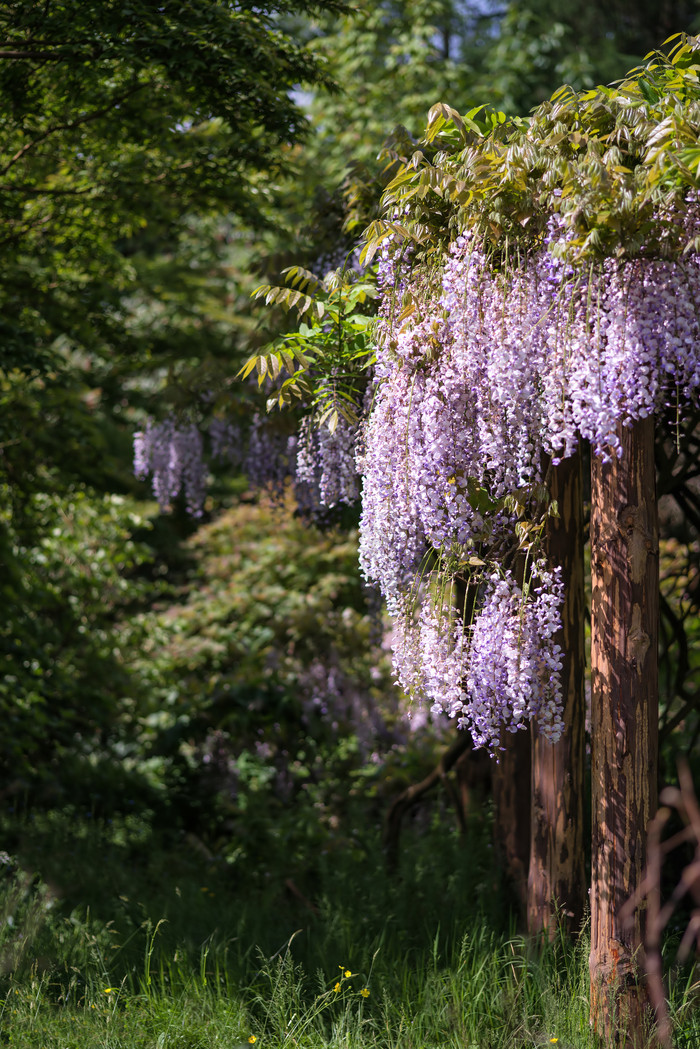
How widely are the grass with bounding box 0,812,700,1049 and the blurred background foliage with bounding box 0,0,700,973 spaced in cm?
68

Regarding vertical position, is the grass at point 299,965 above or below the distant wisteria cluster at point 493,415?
below

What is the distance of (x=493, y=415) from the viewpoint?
2.94 meters

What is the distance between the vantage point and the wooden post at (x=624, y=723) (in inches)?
120

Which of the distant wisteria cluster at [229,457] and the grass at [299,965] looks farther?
the distant wisteria cluster at [229,457]

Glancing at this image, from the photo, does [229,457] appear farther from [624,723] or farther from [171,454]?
→ [624,723]

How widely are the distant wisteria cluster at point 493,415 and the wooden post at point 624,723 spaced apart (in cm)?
19

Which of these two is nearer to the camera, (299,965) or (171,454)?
(299,965)

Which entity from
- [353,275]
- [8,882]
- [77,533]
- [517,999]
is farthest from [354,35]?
[517,999]

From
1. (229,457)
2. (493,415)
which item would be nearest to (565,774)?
(493,415)

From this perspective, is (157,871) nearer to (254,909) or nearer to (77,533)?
(254,909)

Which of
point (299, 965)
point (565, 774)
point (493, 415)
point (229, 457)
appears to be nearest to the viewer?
point (493, 415)

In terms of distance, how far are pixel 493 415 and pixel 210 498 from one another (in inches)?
159

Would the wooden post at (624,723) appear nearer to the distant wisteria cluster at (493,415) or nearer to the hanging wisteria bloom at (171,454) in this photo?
the distant wisteria cluster at (493,415)

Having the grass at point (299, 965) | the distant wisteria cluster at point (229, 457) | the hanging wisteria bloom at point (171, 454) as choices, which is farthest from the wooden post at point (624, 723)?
the hanging wisteria bloom at point (171, 454)
